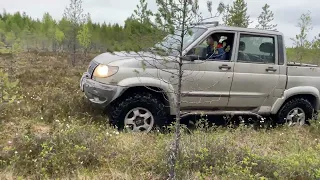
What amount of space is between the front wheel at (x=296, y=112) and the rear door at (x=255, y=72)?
40 centimetres

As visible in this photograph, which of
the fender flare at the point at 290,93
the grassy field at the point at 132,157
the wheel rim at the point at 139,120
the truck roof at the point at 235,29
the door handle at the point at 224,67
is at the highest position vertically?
the truck roof at the point at 235,29

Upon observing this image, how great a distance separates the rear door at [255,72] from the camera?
225 inches

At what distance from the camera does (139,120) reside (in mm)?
5266

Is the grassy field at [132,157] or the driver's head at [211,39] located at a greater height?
the driver's head at [211,39]

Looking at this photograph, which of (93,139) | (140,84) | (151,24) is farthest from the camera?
(140,84)

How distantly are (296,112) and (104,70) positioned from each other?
3.93 m

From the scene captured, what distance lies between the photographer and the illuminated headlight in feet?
16.5

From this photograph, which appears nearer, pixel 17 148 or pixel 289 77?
pixel 17 148

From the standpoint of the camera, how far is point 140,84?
199 inches

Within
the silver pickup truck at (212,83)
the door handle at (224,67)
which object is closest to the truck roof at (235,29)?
the silver pickup truck at (212,83)

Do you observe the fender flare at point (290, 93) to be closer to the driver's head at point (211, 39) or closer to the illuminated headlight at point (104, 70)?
the driver's head at point (211, 39)

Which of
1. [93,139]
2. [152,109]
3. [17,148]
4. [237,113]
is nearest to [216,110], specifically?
[237,113]

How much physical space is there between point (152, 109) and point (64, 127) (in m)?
1.41

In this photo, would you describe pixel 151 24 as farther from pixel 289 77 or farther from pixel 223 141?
pixel 289 77
